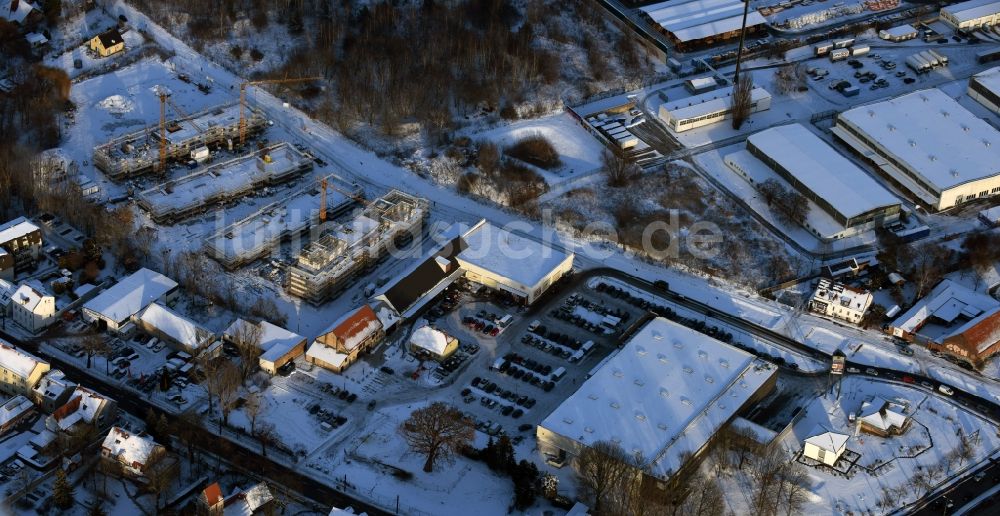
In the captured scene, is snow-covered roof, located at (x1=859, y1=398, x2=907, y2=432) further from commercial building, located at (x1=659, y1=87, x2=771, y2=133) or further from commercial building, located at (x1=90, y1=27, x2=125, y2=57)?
commercial building, located at (x1=90, y1=27, x2=125, y2=57)

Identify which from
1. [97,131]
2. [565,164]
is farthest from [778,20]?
[97,131]

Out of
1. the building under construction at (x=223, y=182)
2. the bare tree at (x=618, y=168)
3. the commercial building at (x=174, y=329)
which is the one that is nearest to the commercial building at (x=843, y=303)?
the bare tree at (x=618, y=168)

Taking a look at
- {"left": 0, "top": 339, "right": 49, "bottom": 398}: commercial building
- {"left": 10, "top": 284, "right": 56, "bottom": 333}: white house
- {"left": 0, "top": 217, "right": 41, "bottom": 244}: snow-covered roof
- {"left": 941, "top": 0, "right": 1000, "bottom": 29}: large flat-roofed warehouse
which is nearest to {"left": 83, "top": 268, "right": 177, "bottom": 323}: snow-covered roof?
{"left": 10, "top": 284, "right": 56, "bottom": 333}: white house

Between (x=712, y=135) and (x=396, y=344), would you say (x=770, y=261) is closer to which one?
(x=712, y=135)

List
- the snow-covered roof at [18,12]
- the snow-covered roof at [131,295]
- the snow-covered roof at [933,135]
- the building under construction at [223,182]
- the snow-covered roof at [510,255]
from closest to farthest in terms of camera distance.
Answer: the snow-covered roof at [131,295] → the snow-covered roof at [510,255] → the building under construction at [223,182] → the snow-covered roof at [933,135] → the snow-covered roof at [18,12]

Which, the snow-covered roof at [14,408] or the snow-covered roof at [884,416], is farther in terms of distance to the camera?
the snow-covered roof at [884,416]

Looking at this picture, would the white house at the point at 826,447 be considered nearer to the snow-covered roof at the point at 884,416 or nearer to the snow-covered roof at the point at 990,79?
the snow-covered roof at the point at 884,416

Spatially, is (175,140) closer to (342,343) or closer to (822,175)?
(342,343)
